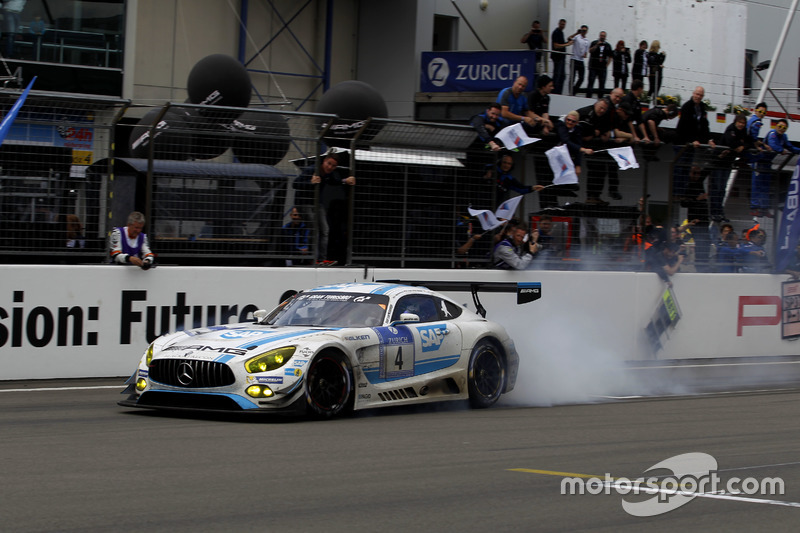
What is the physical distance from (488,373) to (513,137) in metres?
5.17

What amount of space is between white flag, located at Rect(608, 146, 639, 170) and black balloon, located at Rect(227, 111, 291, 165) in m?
5.45

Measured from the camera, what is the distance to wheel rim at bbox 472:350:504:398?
1058 cm

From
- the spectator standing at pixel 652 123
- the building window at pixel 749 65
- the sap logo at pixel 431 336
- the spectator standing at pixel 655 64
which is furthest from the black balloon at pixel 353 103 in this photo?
the building window at pixel 749 65

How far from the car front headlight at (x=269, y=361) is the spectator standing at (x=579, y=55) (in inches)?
727

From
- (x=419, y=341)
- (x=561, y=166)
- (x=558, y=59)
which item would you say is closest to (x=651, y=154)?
(x=561, y=166)

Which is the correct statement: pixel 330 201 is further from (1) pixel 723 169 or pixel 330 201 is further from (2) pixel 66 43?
(2) pixel 66 43

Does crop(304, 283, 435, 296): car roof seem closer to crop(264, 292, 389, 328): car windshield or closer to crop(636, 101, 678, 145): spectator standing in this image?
crop(264, 292, 389, 328): car windshield

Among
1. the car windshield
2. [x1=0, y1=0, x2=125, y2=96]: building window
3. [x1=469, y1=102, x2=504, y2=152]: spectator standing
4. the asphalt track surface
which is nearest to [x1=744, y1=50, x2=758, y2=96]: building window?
[x1=0, y1=0, x2=125, y2=96]: building window

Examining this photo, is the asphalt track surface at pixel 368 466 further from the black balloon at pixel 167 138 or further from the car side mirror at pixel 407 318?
the black balloon at pixel 167 138

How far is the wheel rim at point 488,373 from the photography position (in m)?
10.6

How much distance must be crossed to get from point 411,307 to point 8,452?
4412 millimetres

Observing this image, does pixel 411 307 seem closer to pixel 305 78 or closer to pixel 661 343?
pixel 661 343

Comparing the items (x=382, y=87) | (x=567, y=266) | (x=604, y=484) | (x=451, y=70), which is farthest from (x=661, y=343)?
(x=382, y=87)

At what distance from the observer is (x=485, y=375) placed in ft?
35.2
